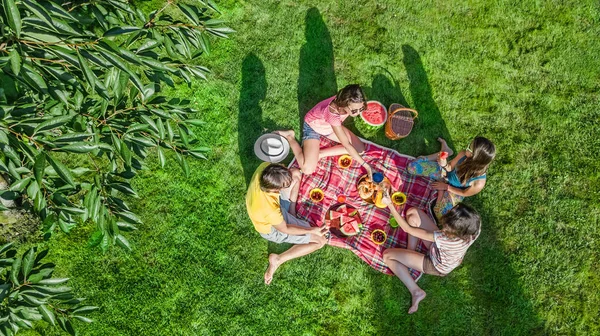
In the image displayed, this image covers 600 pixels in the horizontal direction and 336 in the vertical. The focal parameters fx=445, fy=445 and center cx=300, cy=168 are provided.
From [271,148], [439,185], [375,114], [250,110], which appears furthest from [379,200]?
[250,110]

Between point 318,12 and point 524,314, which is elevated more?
point 318,12

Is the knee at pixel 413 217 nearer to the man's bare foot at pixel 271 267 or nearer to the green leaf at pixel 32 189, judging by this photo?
the man's bare foot at pixel 271 267

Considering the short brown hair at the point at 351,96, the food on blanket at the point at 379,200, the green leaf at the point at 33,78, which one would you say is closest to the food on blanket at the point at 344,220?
the food on blanket at the point at 379,200

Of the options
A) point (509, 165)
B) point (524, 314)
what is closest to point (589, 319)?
point (524, 314)

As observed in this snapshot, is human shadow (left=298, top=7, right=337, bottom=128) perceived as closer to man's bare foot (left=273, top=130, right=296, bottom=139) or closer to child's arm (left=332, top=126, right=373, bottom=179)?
man's bare foot (left=273, top=130, right=296, bottom=139)

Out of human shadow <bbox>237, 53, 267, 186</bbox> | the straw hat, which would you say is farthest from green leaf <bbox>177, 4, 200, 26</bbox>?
human shadow <bbox>237, 53, 267, 186</bbox>

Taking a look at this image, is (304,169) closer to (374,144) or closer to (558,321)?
(374,144)
